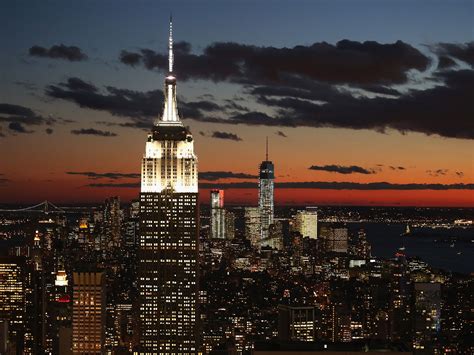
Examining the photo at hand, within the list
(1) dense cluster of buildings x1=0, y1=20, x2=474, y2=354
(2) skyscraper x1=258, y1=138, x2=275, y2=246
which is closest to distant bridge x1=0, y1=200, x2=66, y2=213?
(1) dense cluster of buildings x1=0, y1=20, x2=474, y2=354

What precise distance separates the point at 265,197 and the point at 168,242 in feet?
72.0

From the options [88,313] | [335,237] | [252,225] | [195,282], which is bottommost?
[88,313]

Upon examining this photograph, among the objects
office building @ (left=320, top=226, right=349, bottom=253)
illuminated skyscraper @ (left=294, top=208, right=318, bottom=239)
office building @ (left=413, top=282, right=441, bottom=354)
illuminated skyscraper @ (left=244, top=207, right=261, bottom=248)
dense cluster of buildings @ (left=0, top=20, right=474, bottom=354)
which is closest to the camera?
dense cluster of buildings @ (left=0, top=20, right=474, bottom=354)

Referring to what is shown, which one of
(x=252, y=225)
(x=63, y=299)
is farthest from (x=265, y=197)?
(x=63, y=299)

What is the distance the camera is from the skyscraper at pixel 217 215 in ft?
118

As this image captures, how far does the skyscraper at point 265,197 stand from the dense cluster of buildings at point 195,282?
0.08 meters

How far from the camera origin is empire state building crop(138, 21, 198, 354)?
21125 millimetres

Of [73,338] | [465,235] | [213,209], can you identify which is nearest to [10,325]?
[73,338]

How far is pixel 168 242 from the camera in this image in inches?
833

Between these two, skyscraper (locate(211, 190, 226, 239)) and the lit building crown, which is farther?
skyscraper (locate(211, 190, 226, 239))

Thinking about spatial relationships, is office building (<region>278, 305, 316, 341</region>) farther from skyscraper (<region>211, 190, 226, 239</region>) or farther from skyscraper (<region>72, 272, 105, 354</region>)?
skyscraper (<region>211, 190, 226, 239</region>)

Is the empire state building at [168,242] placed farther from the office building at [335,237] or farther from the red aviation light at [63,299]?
the office building at [335,237]

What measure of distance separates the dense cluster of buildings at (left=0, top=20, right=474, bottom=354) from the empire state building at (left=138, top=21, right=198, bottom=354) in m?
0.03

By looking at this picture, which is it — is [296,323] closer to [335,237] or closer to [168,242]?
[168,242]
